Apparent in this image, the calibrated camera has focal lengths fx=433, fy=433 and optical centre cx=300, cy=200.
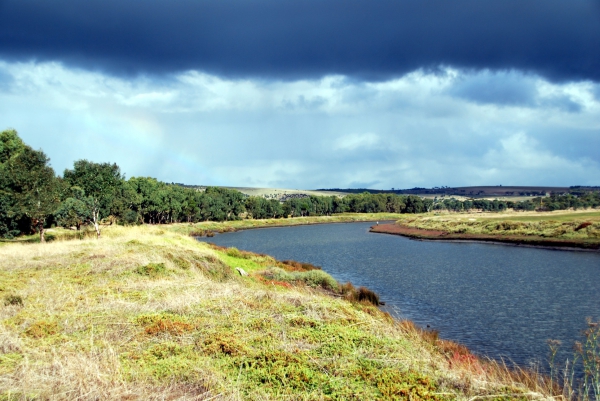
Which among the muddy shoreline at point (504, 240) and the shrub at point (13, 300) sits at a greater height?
the shrub at point (13, 300)

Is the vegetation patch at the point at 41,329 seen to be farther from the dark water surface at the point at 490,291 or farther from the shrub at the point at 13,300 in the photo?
the dark water surface at the point at 490,291

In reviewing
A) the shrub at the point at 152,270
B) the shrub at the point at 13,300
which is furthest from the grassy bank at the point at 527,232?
the shrub at the point at 13,300

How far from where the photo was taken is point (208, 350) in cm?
999

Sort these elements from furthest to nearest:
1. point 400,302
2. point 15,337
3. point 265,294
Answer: point 400,302, point 265,294, point 15,337

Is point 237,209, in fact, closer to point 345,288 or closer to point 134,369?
point 345,288

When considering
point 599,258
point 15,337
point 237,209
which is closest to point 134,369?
point 15,337

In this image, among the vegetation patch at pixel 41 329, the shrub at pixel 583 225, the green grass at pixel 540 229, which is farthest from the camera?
Answer: the shrub at pixel 583 225

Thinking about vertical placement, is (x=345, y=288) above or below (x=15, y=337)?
below

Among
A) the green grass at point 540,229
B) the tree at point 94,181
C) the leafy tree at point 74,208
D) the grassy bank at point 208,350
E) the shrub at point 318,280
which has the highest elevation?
the tree at point 94,181

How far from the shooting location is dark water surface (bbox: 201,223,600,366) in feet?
61.7

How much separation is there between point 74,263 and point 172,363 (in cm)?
1562

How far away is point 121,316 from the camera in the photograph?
41.3ft

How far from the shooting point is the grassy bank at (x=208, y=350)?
317 inches

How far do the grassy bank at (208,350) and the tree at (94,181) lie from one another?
27919 millimetres
